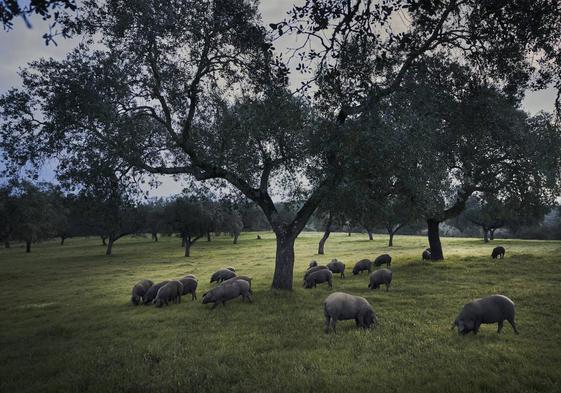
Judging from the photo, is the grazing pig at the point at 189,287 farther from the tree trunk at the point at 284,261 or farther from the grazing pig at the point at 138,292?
the tree trunk at the point at 284,261

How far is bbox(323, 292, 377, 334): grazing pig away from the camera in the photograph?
12.5 metres

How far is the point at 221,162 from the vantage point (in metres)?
19.2

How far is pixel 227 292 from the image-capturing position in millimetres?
17422

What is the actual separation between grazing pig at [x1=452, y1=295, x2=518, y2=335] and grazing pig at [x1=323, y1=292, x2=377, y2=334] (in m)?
2.93

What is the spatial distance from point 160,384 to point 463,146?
63.2 feet

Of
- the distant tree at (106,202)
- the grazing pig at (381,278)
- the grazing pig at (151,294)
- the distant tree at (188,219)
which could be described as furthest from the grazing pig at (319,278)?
the distant tree at (188,219)

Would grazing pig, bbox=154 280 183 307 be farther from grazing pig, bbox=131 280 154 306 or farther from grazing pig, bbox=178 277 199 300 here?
grazing pig, bbox=131 280 154 306

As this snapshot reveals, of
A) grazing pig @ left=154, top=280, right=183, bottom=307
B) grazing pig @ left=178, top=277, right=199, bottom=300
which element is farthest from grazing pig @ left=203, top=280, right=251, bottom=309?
grazing pig @ left=178, top=277, right=199, bottom=300

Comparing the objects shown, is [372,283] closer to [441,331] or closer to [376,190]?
[376,190]

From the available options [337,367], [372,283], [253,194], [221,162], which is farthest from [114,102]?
[372,283]

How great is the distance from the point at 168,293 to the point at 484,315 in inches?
582

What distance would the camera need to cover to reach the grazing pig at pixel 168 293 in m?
18.5

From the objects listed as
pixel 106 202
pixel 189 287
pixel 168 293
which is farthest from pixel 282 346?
pixel 106 202

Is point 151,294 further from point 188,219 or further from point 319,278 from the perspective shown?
point 188,219
